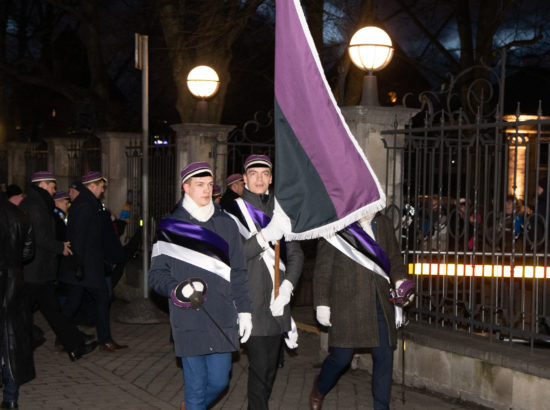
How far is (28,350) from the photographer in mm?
6438

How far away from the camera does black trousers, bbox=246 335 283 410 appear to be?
5434 mm

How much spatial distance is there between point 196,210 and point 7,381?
2265mm

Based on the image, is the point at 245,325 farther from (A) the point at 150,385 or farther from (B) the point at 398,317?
(A) the point at 150,385

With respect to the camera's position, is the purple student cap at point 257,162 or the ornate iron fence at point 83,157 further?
the ornate iron fence at point 83,157

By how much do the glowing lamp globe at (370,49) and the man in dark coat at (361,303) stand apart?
7.88ft

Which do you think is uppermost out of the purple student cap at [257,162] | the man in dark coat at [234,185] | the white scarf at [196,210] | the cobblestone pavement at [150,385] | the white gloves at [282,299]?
the purple student cap at [257,162]

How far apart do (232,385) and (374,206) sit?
2563 millimetres

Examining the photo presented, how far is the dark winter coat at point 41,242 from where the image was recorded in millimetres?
8164

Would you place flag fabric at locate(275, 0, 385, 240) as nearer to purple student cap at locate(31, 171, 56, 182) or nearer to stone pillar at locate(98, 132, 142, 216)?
purple student cap at locate(31, 171, 56, 182)

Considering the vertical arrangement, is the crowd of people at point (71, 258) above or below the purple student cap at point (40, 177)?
below

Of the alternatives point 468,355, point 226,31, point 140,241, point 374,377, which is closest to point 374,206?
point 374,377

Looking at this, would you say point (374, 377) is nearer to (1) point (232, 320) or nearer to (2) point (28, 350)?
(1) point (232, 320)

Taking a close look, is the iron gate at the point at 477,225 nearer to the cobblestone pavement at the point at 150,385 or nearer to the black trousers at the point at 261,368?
the cobblestone pavement at the point at 150,385

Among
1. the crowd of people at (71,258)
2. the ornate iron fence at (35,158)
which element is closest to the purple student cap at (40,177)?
the crowd of people at (71,258)
